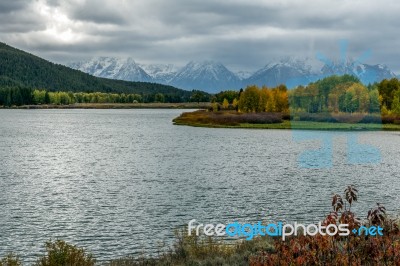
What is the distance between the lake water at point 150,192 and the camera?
3331 cm

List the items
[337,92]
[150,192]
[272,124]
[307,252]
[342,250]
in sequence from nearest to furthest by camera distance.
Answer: [307,252] → [342,250] → [150,192] → [337,92] → [272,124]

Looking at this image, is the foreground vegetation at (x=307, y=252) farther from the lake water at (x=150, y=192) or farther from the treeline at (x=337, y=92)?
the treeline at (x=337, y=92)

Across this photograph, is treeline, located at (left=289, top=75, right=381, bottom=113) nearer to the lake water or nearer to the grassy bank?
the lake water

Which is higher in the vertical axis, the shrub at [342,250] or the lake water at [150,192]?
the shrub at [342,250]

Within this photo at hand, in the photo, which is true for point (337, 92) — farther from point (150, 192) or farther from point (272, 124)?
point (150, 192)

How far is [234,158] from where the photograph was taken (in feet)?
268

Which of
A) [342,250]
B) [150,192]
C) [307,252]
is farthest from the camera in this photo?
[150,192]

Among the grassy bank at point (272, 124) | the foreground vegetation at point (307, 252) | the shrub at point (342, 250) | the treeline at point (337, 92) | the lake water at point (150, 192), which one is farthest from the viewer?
the grassy bank at point (272, 124)

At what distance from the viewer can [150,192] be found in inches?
→ 1913

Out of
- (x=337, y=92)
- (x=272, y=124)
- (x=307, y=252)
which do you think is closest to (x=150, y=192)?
(x=307, y=252)

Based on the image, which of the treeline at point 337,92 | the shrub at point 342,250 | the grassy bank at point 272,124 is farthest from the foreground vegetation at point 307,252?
the grassy bank at point 272,124

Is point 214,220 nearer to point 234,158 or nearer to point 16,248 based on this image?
point 16,248

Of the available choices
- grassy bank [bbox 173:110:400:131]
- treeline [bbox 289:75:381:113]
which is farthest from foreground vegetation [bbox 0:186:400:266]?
grassy bank [bbox 173:110:400:131]

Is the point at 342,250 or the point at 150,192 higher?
the point at 342,250
